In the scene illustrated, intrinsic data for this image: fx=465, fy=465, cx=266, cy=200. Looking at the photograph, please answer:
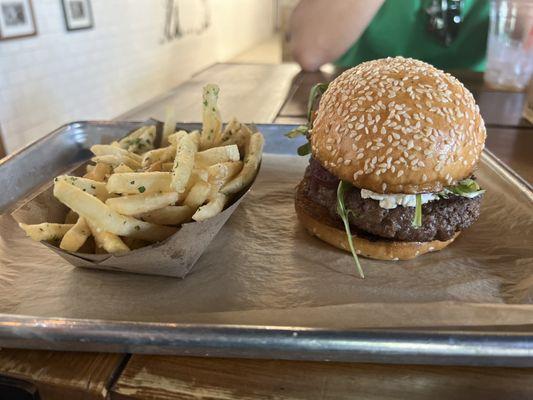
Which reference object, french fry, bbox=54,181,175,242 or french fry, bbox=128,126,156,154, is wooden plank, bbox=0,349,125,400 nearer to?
french fry, bbox=54,181,175,242

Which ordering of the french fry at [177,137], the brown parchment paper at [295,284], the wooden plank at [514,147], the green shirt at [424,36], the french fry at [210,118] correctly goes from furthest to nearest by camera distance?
the green shirt at [424,36] < the wooden plank at [514,147] < the french fry at [210,118] < the french fry at [177,137] < the brown parchment paper at [295,284]

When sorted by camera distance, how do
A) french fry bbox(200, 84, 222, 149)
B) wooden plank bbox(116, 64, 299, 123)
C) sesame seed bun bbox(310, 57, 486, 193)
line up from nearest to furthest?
1. sesame seed bun bbox(310, 57, 486, 193)
2. french fry bbox(200, 84, 222, 149)
3. wooden plank bbox(116, 64, 299, 123)

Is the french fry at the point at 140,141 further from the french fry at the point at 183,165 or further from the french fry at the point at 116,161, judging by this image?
the french fry at the point at 183,165

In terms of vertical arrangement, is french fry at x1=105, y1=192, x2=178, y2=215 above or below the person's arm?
→ below

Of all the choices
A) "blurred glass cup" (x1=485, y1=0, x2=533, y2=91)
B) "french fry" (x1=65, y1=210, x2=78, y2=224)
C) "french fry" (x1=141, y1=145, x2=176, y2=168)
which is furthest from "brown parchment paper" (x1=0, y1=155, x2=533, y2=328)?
"blurred glass cup" (x1=485, y1=0, x2=533, y2=91)

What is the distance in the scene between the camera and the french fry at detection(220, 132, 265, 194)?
5.10ft

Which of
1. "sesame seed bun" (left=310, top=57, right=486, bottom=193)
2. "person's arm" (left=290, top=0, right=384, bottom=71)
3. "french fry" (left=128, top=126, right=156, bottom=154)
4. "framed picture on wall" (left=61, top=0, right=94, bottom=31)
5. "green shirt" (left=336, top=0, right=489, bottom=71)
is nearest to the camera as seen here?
"sesame seed bun" (left=310, top=57, right=486, bottom=193)

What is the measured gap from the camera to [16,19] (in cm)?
358

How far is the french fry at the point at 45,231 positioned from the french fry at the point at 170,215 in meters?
0.24

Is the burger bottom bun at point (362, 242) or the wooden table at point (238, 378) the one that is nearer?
the wooden table at point (238, 378)

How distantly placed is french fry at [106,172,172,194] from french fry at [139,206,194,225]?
6 cm

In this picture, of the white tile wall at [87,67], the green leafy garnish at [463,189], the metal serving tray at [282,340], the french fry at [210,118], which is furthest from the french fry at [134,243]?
the white tile wall at [87,67]

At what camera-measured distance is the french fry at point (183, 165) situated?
1.39 m

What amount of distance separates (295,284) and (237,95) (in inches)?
84.8
